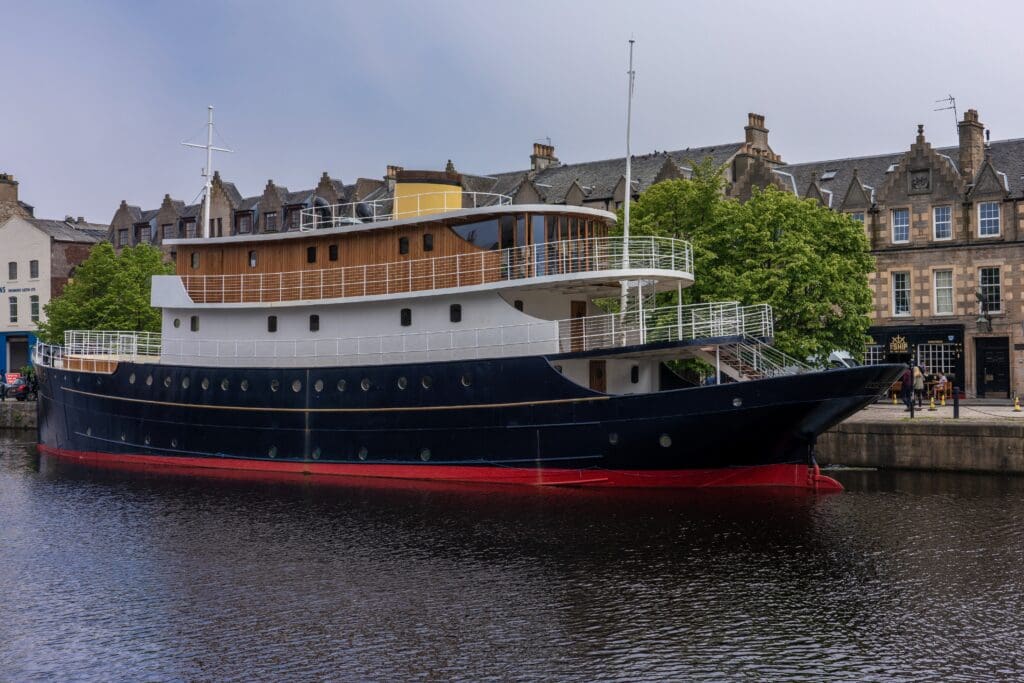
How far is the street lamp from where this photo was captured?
1969 inches

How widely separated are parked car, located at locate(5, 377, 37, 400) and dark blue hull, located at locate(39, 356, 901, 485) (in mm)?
21650

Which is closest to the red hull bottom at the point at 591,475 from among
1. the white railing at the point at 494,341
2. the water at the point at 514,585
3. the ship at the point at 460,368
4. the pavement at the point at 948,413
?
the ship at the point at 460,368

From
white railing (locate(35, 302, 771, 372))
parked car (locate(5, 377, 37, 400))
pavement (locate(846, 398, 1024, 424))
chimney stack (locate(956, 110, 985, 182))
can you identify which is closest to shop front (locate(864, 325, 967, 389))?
pavement (locate(846, 398, 1024, 424))

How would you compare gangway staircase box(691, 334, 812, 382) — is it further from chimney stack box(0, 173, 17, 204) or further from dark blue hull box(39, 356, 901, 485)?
chimney stack box(0, 173, 17, 204)

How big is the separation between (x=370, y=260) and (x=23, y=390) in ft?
110

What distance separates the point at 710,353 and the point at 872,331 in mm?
25773

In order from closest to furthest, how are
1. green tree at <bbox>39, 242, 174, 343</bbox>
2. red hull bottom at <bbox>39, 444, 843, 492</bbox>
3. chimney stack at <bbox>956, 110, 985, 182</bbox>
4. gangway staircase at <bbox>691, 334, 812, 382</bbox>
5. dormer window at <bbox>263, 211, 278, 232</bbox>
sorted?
red hull bottom at <bbox>39, 444, 843, 492</bbox> → gangway staircase at <bbox>691, 334, 812, 382</bbox> → chimney stack at <bbox>956, 110, 985, 182</bbox> → green tree at <bbox>39, 242, 174, 343</bbox> → dormer window at <bbox>263, 211, 278, 232</bbox>

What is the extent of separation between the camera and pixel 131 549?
23453mm

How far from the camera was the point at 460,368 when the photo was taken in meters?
31.0

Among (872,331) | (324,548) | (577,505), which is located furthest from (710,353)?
(872,331)

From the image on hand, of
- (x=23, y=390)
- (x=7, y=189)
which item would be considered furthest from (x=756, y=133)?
(x=7, y=189)

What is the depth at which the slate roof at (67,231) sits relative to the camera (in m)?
75.4

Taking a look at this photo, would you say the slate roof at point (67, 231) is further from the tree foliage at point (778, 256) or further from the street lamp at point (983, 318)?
the street lamp at point (983, 318)

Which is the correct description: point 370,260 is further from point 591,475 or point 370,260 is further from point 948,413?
point 948,413
